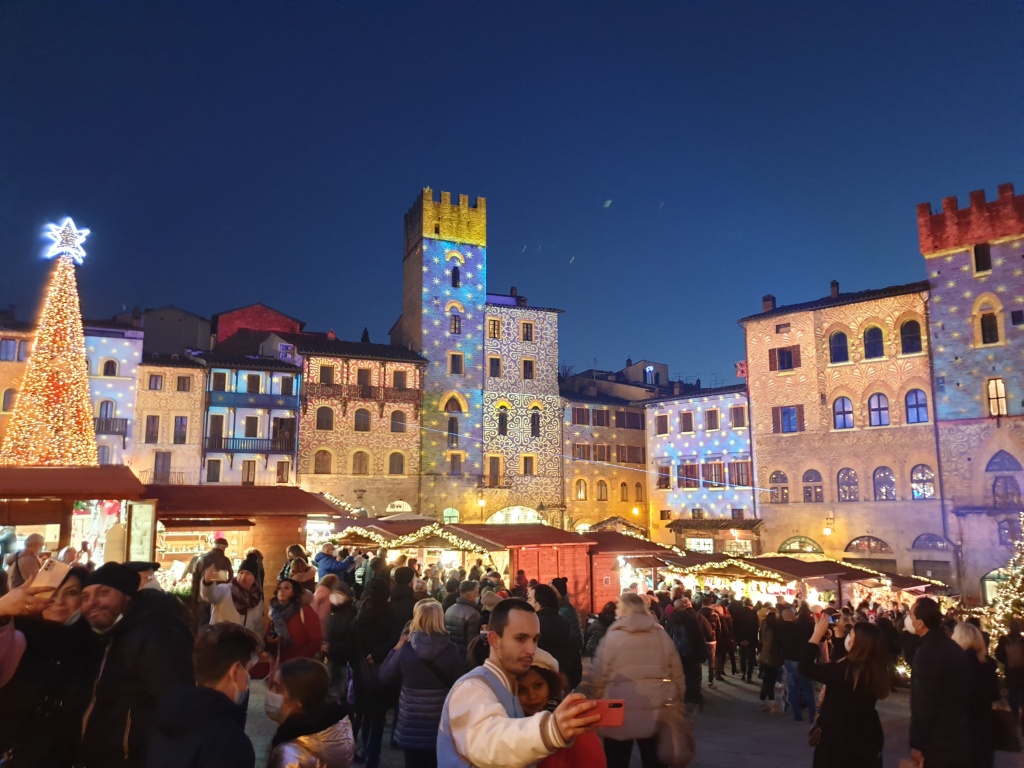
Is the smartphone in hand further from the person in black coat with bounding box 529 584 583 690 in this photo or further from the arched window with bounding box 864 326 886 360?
the arched window with bounding box 864 326 886 360

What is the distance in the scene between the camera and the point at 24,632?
3758mm

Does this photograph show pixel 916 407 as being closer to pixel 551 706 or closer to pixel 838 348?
pixel 838 348

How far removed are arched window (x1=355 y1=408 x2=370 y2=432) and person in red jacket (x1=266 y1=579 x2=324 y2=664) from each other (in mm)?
30694

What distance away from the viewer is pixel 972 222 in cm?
3216

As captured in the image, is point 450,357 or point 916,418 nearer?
point 916,418

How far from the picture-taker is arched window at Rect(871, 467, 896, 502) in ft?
106

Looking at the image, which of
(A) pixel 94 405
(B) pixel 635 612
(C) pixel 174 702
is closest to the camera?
(C) pixel 174 702

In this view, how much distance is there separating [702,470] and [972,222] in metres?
15.7

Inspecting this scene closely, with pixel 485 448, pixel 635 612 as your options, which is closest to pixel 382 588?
pixel 635 612

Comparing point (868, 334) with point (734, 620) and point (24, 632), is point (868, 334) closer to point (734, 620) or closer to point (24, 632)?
point (734, 620)

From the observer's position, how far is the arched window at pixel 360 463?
122 feet

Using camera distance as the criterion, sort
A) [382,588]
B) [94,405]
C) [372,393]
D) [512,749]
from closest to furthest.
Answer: [512,749] → [382,588] → [94,405] → [372,393]

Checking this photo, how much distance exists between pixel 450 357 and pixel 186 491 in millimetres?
24176

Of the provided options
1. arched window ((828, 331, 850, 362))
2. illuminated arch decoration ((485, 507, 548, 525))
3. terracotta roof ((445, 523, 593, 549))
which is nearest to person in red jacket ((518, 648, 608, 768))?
terracotta roof ((445, 523, 593, 549))
